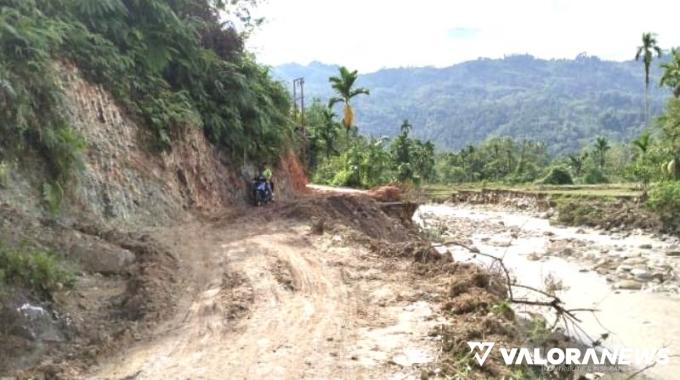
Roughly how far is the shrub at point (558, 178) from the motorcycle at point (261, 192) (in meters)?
40.1

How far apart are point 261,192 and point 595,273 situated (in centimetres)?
1077

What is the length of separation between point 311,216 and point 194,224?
2926 mm

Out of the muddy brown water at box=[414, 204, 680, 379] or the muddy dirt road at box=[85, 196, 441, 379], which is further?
the muddy brown water at box=[414, 204, 680, 379]

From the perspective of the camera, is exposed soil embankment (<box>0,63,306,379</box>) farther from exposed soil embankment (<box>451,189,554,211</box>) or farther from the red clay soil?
exposed soil embankment (<box>451,189,554,211</box>)

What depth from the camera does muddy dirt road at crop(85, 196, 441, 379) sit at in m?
5.64

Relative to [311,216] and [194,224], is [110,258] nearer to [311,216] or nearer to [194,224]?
[194,224]

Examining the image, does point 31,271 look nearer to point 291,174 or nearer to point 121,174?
point 121,174

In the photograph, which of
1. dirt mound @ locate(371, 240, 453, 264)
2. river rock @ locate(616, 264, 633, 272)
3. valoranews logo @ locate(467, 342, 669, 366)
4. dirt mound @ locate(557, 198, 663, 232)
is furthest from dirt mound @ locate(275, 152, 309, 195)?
dirt mound @ locate(557, 198, 663, 232)

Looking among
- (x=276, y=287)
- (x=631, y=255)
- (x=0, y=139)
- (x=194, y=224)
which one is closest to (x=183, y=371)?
(x=276, y=287)

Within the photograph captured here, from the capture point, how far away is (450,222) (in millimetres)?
33188

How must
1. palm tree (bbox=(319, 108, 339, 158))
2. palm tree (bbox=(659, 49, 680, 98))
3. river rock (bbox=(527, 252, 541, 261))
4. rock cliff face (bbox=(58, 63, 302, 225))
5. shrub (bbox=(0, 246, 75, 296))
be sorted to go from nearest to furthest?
shrub (bbox=(0, 246, 75, 296)) → rock cliff face (bbox=(58, 63, 302, 225)) → river rock (bbox=(527, 252, 541, 261)) → palm tree (bbox=(659, 49, 680, 98)) → palm tree (bbox=(319, 108, 339, 158))

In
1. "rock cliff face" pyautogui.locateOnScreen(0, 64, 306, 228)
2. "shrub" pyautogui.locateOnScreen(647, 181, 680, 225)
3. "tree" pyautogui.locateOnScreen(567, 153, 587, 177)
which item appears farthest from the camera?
"tree" pyautogui.locateOnScreen(567, 153, 587, 177)

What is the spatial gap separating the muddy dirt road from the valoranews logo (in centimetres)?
56

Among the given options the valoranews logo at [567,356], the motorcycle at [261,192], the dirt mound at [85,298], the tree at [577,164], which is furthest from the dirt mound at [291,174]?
the tree at [577,164]
